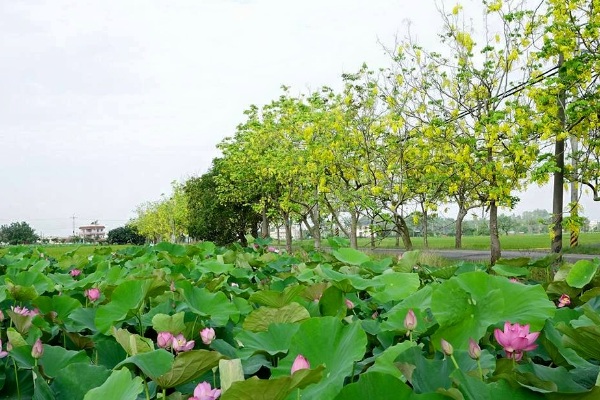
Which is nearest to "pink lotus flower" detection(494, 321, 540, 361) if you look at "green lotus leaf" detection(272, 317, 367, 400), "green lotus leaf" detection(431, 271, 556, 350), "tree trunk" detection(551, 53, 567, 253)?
"green lotus leaf" detection(431, 271, 556, 350)

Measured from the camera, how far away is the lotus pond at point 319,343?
0.78m

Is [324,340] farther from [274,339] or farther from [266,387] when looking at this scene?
[266,387]

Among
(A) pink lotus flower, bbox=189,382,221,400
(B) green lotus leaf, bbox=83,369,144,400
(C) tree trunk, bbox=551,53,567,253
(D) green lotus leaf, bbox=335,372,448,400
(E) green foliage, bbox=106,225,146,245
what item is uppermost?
(C) tree trunk, bbox=551,53,567,253

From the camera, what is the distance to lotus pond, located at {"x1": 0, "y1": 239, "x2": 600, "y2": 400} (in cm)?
78

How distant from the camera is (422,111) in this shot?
12.9m

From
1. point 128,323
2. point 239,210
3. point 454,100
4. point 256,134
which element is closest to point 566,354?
point 128,323

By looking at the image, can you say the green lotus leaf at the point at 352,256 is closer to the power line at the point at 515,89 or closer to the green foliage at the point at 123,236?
the power line at the point at 515,89

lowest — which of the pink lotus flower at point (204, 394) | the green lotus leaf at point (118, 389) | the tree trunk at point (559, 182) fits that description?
the pink lotus flower at point (204, 394)

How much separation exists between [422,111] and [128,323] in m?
12.0

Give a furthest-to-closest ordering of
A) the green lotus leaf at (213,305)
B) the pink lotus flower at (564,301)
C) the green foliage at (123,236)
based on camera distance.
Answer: the green foliage at (123,236), the pink lotus flower at (564,301), the green lotus leaf at (213,305)

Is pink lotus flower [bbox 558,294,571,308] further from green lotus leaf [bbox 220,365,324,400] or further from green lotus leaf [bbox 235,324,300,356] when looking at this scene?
green lotus leaf [bbox 220,365,324,400]

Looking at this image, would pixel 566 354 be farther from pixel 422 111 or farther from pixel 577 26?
pixel 422 111

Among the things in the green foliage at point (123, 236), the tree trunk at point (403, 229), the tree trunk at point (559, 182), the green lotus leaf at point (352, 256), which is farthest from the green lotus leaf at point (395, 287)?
the green foliage at point (123, 236)

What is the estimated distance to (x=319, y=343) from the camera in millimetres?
979
